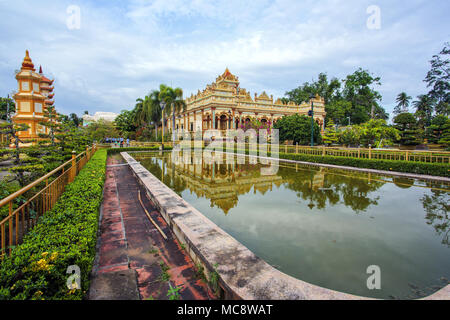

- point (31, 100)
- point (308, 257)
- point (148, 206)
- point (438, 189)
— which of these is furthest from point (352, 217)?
point (31, 100)

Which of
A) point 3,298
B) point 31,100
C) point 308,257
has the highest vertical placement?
point 31,100

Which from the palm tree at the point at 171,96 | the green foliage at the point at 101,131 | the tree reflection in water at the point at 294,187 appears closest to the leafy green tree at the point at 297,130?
the tree reflection in water at the point at 294,187

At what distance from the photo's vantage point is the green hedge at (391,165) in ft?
36.2

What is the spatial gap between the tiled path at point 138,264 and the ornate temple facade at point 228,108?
2774 cm

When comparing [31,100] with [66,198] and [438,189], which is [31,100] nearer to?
[66,198]

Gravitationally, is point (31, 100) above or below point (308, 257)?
above

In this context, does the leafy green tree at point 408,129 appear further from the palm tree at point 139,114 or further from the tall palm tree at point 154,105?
the palm tree at point 139,114

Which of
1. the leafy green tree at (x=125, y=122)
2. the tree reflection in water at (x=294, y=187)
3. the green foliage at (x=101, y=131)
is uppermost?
the leafy green tree at (x=125, y=122)

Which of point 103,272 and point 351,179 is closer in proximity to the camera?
point 103,272

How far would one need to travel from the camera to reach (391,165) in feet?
42.0

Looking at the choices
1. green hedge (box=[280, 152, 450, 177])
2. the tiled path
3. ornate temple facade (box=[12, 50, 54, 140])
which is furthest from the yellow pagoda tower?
green hedge (box=[280, 152, 450, 177])

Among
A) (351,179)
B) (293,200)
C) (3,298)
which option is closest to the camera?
(3,298)
